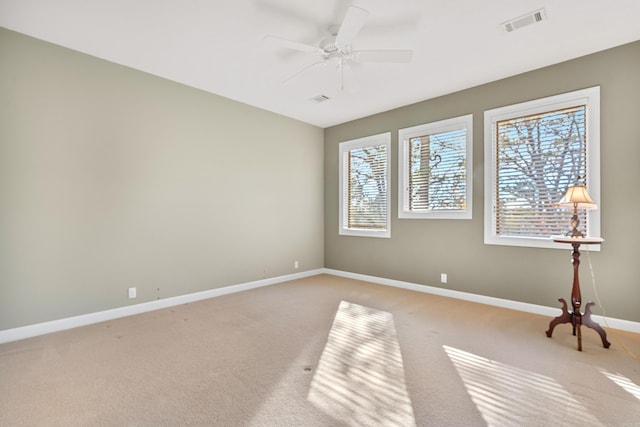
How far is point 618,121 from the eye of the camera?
3201mm

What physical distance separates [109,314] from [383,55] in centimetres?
401

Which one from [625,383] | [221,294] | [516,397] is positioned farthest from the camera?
[221,294]

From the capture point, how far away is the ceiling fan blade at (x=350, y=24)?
2229 mm

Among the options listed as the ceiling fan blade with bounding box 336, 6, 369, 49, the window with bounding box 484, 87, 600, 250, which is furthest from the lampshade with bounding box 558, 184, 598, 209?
the ceiling fan blade with bounding box 336, 6, 369, 49

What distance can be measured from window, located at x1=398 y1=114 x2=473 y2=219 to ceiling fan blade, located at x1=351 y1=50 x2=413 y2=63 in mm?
1938

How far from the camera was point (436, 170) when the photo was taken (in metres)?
4.63

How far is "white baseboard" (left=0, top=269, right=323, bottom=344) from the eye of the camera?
2940mm

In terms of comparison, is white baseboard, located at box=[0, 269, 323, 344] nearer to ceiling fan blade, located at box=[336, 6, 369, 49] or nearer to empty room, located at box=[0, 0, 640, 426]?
empty room, located at box=[0, 0, 640, 426]

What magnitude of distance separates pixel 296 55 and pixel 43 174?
113 inches

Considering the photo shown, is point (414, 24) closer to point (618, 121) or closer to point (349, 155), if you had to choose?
point (618, 121)

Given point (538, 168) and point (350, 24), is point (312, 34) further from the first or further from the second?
point (538, 168)

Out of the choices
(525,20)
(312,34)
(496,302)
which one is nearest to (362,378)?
(496,302)

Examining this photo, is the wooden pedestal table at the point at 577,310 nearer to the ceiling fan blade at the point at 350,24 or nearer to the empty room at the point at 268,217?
the empty room at the point at 268,217

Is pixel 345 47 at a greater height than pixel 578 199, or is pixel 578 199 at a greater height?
pixel 345 47
